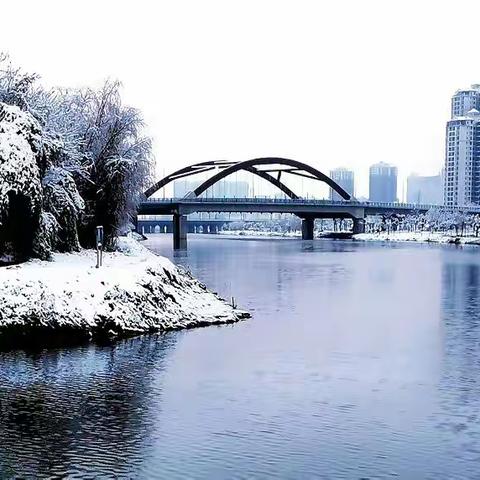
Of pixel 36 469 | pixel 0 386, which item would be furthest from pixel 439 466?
pixel 0 386

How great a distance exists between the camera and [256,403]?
19.0m

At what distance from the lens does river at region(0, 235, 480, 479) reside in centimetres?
1454

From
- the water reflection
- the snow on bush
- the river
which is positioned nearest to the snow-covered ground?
the snow on bush

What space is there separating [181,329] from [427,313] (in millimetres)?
13804

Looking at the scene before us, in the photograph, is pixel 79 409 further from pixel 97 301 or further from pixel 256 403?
pixel 97 301

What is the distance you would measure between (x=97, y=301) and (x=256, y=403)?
9.89 meters

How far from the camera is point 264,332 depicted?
3014 centimetres

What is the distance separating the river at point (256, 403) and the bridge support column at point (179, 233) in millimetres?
78960

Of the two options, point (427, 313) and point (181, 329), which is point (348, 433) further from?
point (427, 313)

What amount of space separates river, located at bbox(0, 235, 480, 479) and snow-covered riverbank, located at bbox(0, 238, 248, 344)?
995 millimetres

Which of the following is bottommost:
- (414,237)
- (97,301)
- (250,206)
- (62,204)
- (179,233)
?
(414,237)

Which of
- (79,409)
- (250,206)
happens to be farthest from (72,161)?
(250,206)

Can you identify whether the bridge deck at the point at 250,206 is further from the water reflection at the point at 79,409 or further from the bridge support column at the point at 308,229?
the water reflection at the point at 79,409

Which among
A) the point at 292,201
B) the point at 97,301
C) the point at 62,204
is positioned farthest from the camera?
the point at 292,201
